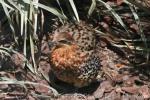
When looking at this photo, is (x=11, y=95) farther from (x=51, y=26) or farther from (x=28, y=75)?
(x=51, y=26)

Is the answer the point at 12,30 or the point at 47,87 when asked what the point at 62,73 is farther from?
the point at 12,30

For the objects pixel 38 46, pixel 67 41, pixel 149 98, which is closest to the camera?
pixel 67 41

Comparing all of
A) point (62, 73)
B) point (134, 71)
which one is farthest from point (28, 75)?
point (134, 71)

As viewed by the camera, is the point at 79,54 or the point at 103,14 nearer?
the point at 79,54

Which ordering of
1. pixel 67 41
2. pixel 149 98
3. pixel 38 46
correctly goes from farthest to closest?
1. pixel 38 46
2. pixel 149 98
3. pixel 67 41

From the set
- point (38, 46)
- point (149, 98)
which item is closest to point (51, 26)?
point (38, 46)

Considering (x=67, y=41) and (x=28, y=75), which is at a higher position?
(x=67, y=41)
